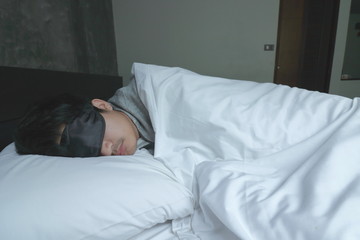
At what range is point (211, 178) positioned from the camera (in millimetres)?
492

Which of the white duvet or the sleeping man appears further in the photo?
the sleeping man

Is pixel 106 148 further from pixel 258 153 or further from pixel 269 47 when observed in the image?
pixel 269 47

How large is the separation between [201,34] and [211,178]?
257cm

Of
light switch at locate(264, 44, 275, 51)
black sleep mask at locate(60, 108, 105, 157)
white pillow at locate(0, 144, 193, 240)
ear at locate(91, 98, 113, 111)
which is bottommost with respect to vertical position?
white pillow at locate(0, 144, 193, 240)

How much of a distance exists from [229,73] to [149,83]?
7.65 ft

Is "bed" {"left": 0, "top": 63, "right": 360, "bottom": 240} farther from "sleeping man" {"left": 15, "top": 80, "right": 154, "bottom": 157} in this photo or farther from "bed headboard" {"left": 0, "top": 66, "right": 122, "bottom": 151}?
"bed headboard" {"left": 0, "top": 66, "right": 122, "bottom": 151}

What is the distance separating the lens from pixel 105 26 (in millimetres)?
2488

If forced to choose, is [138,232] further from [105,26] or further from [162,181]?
[105,26]

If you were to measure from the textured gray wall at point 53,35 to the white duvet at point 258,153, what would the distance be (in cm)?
81

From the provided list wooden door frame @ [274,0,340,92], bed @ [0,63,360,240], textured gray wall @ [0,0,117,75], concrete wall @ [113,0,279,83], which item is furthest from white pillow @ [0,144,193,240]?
wooden door frame @ [274,0,340,92]

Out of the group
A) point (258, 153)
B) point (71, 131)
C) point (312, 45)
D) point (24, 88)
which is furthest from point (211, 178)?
point (312, 45)

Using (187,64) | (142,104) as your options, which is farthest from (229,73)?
(142,104)

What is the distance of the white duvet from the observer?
14.7 inches

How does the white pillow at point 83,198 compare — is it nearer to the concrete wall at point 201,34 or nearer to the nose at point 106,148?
the nose at point 106,148
